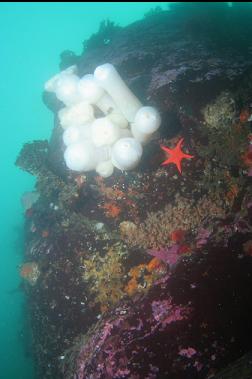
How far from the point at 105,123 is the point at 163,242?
2.39m

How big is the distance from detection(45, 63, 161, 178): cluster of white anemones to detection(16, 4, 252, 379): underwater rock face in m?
0.57

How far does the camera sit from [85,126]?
6.39 metres

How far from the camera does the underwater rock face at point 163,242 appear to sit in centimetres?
385

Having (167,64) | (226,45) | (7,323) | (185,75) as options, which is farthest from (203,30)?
(7,323)

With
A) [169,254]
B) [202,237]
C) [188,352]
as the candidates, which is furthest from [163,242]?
[188,352]

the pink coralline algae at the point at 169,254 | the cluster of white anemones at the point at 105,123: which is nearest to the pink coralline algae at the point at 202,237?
the pink coralline algae at the point at 169,254

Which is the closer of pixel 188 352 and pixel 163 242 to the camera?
pixel 188 352

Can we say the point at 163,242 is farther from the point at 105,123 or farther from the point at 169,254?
the point at 105,123

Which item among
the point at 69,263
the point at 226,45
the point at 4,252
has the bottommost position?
the point at 4,252

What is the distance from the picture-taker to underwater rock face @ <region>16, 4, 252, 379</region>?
3848 millimetres

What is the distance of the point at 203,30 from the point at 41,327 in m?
9.55

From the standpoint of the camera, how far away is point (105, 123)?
575cm

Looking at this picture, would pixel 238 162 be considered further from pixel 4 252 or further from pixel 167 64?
pixel 4 252

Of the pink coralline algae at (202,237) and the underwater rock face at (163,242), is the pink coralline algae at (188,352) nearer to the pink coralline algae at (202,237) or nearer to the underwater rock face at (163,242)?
the underwater rock face at (163,242)
